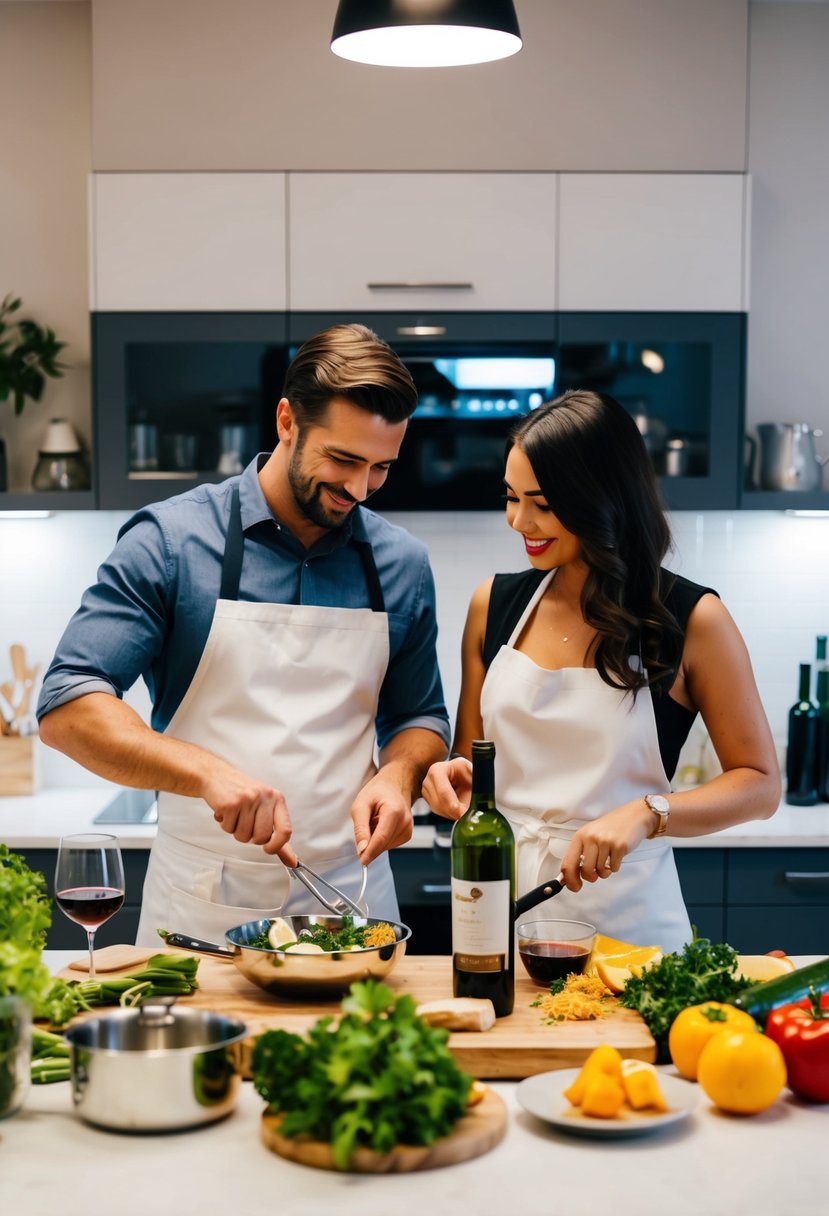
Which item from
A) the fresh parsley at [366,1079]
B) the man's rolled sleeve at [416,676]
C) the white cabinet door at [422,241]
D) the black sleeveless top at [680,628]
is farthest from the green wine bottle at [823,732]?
the fresh parsley at [366,1079]

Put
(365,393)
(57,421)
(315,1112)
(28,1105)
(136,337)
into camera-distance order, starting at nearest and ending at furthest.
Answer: (315,1112) → (28,1105) → (365,393) → (136,337) → (57,421)

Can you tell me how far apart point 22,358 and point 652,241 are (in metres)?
1.84

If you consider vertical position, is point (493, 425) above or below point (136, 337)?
below

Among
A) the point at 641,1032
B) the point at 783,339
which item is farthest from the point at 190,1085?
the point at 783,339

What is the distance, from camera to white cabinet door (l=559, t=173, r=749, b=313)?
11.5 feet

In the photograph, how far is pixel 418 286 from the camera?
3506 mm

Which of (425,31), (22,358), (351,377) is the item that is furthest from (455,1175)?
(22,358)

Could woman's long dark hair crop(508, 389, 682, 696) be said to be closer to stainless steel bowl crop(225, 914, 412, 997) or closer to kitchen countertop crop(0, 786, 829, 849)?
stainless steel bowl crop(225, 914, 412, 997)

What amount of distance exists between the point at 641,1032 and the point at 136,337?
2.47m

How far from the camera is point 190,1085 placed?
140 cm

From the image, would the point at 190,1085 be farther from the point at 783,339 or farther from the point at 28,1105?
the point at 783,339

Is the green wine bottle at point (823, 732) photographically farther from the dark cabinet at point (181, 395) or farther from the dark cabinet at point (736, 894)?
the dark cabinet at point (181, 395)

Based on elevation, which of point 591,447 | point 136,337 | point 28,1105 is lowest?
point 28,1105

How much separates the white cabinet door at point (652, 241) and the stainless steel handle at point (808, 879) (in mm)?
1511
